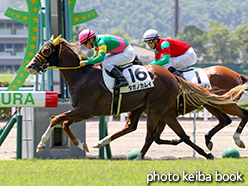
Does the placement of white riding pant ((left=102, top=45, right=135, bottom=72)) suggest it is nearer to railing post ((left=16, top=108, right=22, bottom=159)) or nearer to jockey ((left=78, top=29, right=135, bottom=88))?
jockey ((left=78, top=29, right=135, bottom=88))

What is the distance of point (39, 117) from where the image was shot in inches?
301

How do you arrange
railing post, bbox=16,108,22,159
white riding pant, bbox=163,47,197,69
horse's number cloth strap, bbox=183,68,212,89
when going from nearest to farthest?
1. railing post, bbox=16,108,22,159
2. horse's number cloth strap, bbox=183,68,212,89
3. white riding pant, bbox=163,47,197,69

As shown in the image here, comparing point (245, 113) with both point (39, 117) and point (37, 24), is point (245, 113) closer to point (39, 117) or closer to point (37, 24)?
point (39, 117)

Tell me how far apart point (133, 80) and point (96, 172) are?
1.97 meters

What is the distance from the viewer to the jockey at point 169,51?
278 inches

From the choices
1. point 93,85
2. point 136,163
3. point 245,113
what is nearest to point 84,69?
point 93,85

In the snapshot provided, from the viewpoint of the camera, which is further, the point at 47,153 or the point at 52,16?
the point at 52,16

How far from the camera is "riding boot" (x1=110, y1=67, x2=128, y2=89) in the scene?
6.24 metres

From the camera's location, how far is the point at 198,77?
7367 mm

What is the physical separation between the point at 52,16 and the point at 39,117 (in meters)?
2.14

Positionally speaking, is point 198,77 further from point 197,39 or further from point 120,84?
point 197,39

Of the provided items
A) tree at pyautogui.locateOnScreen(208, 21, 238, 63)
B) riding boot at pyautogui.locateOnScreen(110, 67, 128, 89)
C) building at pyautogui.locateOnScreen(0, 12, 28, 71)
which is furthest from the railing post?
tree at pyautogui.locateOnScreen(208, 21, 238, 63)

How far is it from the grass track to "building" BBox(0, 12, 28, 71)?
54406 millimetres

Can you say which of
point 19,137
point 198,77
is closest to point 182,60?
point 198,77
